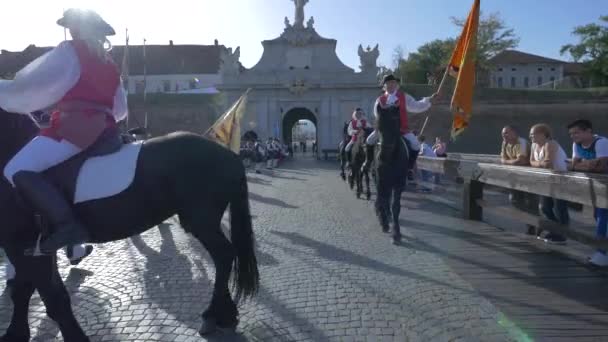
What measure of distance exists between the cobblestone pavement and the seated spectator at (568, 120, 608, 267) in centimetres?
177

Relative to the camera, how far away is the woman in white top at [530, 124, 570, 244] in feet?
22.5

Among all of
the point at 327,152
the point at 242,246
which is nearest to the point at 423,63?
the point at 327,152

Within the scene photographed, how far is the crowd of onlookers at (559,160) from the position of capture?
19.7 ft

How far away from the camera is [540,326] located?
391cm

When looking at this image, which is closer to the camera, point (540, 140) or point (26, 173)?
point (26, 173)

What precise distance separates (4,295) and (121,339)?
208 centimetres

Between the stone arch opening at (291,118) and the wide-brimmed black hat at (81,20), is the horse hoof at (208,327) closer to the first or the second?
the wide-brimmed black hat at (81,20)

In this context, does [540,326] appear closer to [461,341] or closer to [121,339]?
[461,341]

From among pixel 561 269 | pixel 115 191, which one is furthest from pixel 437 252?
pixel 115 191

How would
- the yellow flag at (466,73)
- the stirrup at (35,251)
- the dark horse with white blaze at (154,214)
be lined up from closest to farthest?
the stirrup at (35,251) → the dark horse with white blaze at (154,214) → the yellow flag at (466,73)

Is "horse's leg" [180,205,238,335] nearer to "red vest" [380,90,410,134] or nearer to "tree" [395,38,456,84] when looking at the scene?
"red vest" [380,90,410,134]

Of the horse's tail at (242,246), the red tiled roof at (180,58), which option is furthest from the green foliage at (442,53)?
the horse's tail at (242,246)

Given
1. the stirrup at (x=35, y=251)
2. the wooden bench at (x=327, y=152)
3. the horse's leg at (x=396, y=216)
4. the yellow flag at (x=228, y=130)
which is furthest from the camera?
the wooden bench at (x=327, y=152)

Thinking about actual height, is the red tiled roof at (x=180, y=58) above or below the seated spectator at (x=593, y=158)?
above
